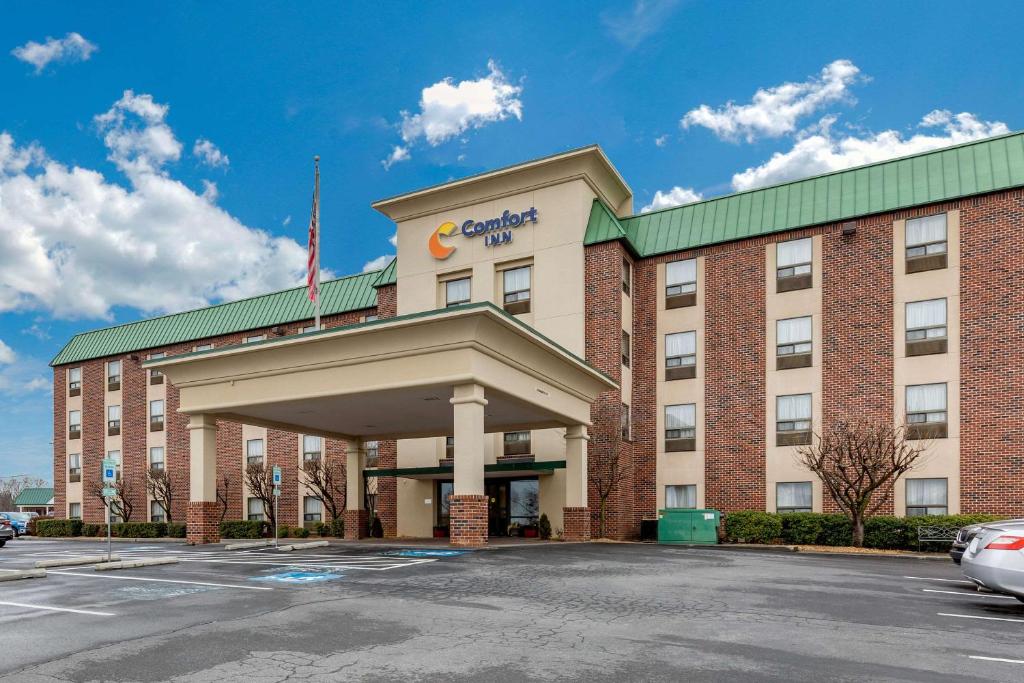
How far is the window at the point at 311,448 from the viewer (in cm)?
3869

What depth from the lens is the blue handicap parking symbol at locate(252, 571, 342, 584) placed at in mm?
13602

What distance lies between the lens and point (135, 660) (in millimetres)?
7586

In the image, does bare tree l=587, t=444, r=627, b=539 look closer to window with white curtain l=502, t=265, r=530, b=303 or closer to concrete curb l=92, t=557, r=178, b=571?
window with white curtain l=502, t=265, r=530, b=303

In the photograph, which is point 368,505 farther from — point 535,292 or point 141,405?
point 141,405

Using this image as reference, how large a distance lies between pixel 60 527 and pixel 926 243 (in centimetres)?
4667

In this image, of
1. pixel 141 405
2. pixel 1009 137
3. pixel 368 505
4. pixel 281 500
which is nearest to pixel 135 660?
pixel 368 505

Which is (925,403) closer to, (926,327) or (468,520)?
(926,327)

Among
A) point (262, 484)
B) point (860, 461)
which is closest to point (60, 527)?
point (262, 484)

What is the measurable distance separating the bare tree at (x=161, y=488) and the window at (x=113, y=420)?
188 inches

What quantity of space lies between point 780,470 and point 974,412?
6.52 m

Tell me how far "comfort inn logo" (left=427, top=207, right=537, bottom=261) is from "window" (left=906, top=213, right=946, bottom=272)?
45.0 feet

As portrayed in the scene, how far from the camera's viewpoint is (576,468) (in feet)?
87.0

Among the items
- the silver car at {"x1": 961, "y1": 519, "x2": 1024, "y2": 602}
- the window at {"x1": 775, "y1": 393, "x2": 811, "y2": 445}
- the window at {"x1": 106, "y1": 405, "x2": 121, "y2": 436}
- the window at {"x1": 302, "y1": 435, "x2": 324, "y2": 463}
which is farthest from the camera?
the window at {"x1": 106, "y1": 405, "x2": 121, "y2": 436}

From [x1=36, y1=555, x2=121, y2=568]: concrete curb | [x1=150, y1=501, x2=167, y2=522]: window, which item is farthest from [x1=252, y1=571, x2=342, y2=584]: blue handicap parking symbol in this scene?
[x1=150, y1=501, x2=167, y2=522]: window
